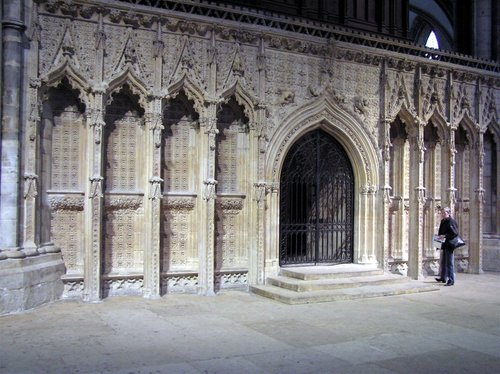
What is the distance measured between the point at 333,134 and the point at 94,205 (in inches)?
220

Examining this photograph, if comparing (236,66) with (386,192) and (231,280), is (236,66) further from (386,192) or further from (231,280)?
(386,192)

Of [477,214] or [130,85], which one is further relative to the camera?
[477,214]

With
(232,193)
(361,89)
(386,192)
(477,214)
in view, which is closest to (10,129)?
(232,193)

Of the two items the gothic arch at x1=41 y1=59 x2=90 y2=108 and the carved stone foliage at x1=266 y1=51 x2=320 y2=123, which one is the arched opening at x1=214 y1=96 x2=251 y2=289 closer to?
the carved stone foliage at x1=266 y1=51 x2=320 y2=123

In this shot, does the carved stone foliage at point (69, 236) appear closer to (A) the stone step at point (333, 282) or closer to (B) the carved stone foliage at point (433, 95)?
(A) the stone step at point (333, 282)

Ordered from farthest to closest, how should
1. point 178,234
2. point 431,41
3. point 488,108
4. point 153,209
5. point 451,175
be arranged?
1. point 431,41
2. point 488,108
3. point 451,175
4. point 178,234
5. point 153,209

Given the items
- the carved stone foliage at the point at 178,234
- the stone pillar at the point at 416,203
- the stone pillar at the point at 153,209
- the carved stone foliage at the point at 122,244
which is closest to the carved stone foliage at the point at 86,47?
the stone pillar at the point at 153,209

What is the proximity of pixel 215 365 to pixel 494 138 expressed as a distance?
1167 centimetres

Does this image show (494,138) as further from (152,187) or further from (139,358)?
(139,358)

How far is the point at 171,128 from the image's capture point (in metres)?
11.3

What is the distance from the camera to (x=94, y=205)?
33.2 ft

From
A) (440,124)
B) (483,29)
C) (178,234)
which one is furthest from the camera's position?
(483,29)

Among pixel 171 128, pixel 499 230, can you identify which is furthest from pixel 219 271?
pixel 499 230

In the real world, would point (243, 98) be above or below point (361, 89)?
below
